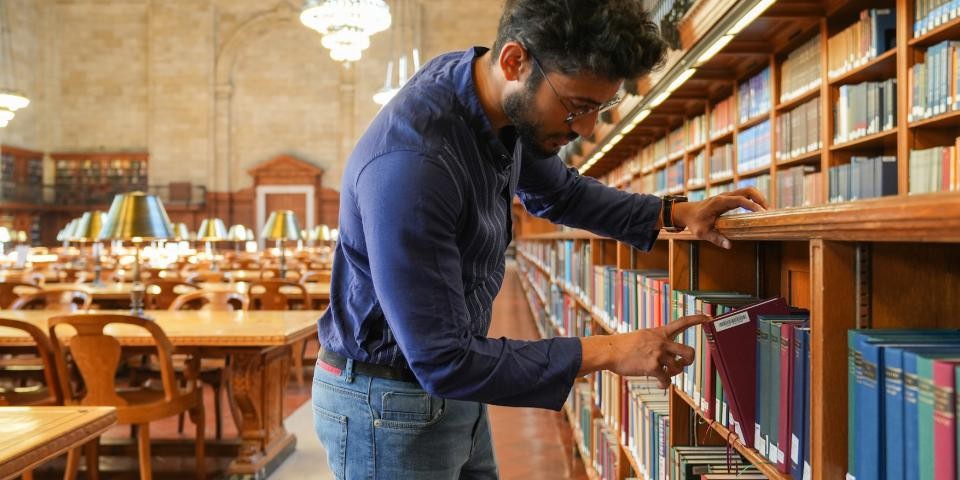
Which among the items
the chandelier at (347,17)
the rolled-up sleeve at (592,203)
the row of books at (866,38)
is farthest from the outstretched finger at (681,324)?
the chandelier at (347,17)

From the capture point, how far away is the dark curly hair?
112 cm

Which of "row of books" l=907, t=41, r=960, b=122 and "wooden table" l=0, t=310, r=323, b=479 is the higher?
A: "row of books" l=907, t=41, r=960, b=122

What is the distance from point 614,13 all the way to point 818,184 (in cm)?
390

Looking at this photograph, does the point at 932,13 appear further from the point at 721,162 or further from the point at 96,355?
the point at 96,355

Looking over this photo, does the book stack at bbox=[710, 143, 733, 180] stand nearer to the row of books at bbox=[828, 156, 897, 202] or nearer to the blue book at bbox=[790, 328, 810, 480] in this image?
the row of books at bbox=[828, 156, 897, 202]

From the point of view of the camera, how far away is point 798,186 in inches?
191

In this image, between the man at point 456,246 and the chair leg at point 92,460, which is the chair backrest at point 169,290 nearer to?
the chair leg at point 92,460

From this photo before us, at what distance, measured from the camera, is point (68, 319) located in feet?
10.2

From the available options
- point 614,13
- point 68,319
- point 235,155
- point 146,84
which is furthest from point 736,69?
point 146,84

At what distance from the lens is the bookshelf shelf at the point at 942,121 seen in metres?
3.34

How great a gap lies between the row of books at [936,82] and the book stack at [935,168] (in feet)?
0.56

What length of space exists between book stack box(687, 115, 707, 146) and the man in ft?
18.4

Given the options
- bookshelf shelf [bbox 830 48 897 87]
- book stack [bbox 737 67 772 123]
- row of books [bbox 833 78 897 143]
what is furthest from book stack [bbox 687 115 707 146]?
row of books [bbox 833 78 897 143]

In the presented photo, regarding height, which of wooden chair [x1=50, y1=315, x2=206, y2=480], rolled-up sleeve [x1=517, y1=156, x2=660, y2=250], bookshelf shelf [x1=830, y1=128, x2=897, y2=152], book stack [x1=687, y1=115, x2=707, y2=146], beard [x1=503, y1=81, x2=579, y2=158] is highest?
book stack [x1=687, y1=115, x2=707, y2=146]
